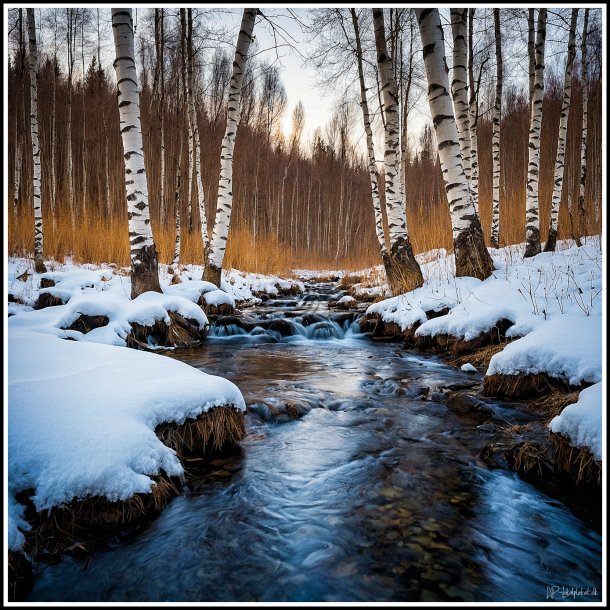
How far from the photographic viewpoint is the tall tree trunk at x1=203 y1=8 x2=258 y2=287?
6.89 meters

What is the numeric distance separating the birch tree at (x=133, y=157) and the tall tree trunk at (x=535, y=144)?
743 centimetres

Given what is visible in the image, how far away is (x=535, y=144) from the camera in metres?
7.69

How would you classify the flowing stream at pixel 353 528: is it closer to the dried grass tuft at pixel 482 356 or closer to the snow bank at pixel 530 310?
the snow bank at pixel 530 310

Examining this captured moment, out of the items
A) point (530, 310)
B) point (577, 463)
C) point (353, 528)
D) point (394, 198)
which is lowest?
point (353, 528)

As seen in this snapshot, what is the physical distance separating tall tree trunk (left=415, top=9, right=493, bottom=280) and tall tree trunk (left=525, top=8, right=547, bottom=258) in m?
2.53

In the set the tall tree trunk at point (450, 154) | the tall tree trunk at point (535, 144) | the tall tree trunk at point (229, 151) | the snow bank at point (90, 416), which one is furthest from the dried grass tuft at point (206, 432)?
the tall tree trunk at point (535, 144)

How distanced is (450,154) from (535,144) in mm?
3262

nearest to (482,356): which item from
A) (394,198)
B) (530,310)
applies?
(530,310)

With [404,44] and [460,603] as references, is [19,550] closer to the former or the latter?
[460,603]

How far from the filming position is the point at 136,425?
1919mm

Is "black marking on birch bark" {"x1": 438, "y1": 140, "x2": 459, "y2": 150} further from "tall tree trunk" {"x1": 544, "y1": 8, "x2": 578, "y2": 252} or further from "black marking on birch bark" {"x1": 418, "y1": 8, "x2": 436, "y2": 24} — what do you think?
"tall tree trunk" {"x1": 544, "y1": 8, "x2": 578, "y2": 252}

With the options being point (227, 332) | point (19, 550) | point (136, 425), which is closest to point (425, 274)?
point (227, 332)

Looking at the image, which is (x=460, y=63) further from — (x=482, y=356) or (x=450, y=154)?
(x=482, y=356)

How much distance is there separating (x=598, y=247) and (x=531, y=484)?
A: 20.0 feet
